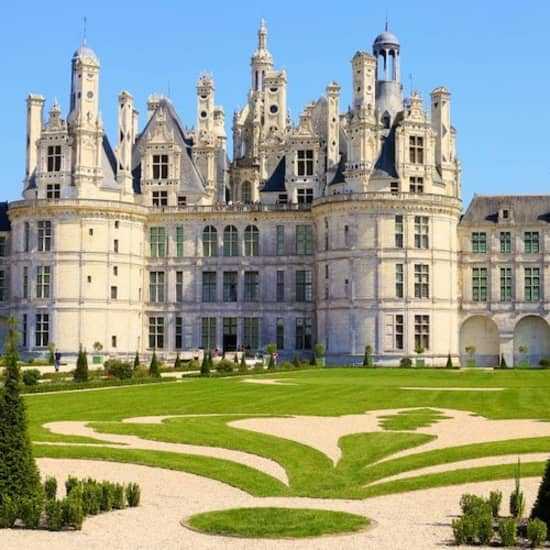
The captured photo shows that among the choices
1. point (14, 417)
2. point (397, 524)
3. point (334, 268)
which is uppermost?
point (334, 268)

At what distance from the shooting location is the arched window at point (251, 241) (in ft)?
280

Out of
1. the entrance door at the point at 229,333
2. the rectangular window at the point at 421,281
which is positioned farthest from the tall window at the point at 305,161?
the entrance door at the point at 229,333

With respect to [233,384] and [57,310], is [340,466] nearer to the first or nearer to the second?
[233,384]

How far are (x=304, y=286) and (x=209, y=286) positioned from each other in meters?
7.77

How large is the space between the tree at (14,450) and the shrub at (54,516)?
1.45 feet

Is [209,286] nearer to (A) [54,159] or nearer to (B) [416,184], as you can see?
(A) [54,159]

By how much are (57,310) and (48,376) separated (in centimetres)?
2390

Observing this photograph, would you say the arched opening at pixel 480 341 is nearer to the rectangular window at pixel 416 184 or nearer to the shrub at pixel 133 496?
the rectangular window at pixel 416 184

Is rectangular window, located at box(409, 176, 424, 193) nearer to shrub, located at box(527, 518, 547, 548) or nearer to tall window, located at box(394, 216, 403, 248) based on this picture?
tall window, located at box(394, 216, 403, 248)

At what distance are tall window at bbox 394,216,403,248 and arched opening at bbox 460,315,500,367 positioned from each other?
1007 centimetres

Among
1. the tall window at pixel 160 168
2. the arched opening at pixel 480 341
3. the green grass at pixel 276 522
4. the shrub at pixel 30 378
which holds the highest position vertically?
the tall window at pixel 160 168

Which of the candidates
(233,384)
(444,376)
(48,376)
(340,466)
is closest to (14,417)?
(340,466)

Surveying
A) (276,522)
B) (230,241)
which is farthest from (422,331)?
(276,522)

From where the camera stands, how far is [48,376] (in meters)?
57.6
